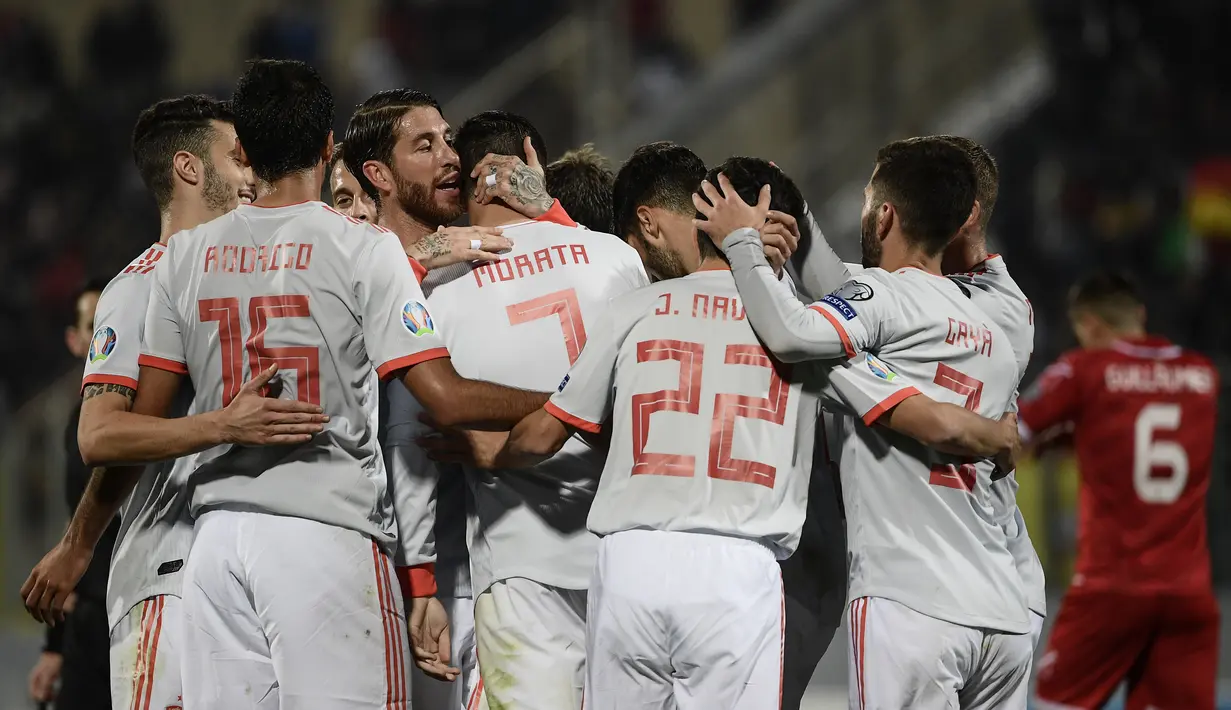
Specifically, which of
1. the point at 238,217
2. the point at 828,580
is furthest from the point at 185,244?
the point at 828,580

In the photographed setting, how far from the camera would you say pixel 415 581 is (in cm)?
418

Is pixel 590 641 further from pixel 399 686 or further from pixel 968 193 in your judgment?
pixel 968 193

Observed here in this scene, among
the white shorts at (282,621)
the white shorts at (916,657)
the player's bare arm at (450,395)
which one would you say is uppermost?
the player's bare arm at (450,395)

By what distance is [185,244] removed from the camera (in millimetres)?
3889

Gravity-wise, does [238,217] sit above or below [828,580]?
above

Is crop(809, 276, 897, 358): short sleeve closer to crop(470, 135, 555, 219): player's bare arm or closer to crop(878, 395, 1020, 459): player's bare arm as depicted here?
crop(878, 395, 1020, 459): player's bare arm

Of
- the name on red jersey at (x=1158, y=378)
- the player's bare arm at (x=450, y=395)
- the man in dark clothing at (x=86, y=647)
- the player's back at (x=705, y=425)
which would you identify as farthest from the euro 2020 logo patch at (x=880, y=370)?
the name on red jersey at (x=1158, y=378)

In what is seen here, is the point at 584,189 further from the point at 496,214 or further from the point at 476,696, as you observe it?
the point at 476,696

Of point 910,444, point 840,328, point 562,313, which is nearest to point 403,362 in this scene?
point 562,313

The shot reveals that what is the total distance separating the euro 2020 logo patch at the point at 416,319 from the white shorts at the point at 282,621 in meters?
0.55

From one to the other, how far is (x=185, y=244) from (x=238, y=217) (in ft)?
0.55

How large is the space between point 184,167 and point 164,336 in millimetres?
912

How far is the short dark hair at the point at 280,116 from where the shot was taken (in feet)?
12.5

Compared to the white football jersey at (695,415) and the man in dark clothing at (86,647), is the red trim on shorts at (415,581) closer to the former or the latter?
the white football jersey at (695,415)
